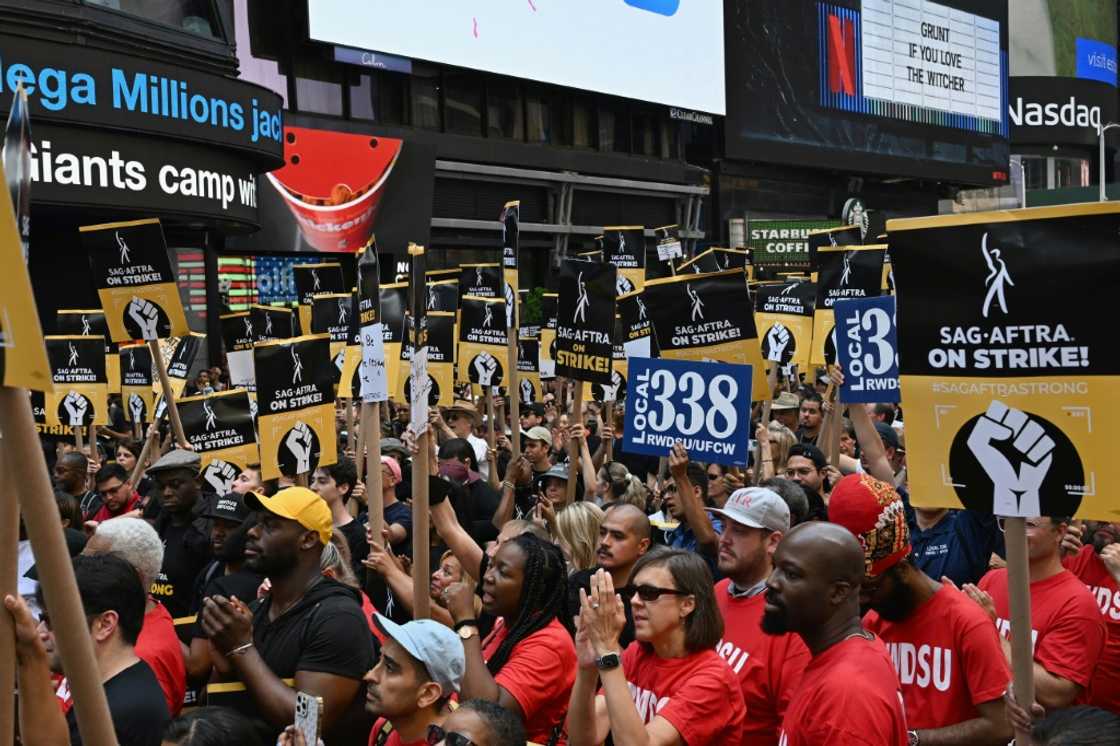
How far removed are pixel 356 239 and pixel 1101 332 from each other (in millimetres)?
27197

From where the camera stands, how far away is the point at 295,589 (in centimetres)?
540

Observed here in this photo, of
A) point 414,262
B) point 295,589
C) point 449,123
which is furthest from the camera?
point 449,123

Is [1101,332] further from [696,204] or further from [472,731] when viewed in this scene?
[696,204]

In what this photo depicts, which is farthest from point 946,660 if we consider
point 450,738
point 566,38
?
point 566,38

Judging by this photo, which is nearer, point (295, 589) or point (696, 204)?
point (295, 589)

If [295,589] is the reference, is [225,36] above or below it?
above

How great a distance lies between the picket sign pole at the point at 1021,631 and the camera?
3.76m

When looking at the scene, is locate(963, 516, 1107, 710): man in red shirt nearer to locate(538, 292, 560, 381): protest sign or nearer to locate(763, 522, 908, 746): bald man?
locate(763, 522, 908, 746): bald man

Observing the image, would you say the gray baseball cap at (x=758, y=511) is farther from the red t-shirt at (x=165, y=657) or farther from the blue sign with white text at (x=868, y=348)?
the blue sign with white text at (x=868, y=348)

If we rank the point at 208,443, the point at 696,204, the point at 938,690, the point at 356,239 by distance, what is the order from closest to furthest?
the point at 938,690 < the point at 208,443 < the point at 356,239 < the point at 696,204

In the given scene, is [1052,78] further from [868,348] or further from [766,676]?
[766,676]

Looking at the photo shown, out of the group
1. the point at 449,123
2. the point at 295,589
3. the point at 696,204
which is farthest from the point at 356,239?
the point at 295,589

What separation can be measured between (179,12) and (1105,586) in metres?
19.2

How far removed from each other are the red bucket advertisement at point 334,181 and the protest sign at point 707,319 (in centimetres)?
2016
